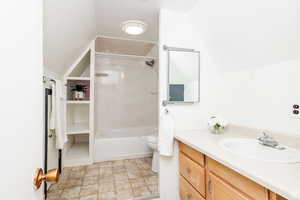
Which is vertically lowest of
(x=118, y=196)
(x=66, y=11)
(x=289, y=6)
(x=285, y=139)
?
(x=118, y=196)

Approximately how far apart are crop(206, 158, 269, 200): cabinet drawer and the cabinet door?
0.09ft

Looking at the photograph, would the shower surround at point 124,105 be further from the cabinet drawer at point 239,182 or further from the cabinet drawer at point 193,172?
the cabinet drawer at point 239,182

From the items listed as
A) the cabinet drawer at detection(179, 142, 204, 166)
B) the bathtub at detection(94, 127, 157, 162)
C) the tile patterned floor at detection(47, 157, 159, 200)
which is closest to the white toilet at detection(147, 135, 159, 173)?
the tile patterned floor at detection(47, 157, 159, 200)

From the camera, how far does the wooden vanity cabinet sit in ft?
2.45

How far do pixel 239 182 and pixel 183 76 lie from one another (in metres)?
1.11

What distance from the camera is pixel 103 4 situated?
1.71 metres

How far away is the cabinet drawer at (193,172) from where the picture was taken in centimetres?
113

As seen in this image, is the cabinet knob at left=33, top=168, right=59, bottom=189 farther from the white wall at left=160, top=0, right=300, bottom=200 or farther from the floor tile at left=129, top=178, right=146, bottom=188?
the floor tile at left=129, top=178, right=146, bottom=188

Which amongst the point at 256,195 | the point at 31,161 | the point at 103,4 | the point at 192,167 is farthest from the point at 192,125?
the point at 103,4

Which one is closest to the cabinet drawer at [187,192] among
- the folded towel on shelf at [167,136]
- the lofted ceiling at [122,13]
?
the folded towel on shelf at [167,136]

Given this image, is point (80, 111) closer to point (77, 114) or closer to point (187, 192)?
point (77, 114)

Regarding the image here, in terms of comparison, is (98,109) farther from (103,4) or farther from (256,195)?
(256,195)

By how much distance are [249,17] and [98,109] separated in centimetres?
279

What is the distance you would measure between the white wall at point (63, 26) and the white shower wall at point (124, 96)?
106 cm
